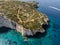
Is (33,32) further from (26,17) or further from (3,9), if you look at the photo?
(3,9)

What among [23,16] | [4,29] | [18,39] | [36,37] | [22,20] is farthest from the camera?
[23,16]

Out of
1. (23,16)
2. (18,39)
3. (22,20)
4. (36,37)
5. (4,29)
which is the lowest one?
(4,29)

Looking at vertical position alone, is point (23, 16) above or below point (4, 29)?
above

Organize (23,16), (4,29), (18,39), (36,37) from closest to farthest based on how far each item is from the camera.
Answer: (18,39) < (36,37) < (4,29) < (23,16)

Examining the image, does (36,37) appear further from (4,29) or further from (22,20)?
(4,29)

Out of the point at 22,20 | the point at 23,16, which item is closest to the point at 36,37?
the point at 22,20

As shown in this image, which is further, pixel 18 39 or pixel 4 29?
pixel 4 29

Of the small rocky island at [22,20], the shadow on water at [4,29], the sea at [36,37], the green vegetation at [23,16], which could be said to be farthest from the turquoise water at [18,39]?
the green vegetation at [23,16]

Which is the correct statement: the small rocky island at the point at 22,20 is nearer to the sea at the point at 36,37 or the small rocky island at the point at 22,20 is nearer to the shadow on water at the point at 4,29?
the shadow on water at the point at 4,29

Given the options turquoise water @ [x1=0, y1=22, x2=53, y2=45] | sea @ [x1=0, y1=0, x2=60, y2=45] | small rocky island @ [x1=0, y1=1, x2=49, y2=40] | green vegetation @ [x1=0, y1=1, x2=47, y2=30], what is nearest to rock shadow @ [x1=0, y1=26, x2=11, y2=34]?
sea @ [x1=0, y1=0, x2=60, y2=45]
